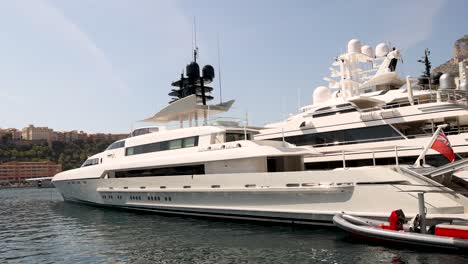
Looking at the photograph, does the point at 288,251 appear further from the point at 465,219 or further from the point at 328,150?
the point at 328,150

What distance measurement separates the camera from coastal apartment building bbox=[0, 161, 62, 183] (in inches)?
4894

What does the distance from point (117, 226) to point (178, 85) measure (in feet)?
33.3

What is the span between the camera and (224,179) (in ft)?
50.9

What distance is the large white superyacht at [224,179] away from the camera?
12148 mm

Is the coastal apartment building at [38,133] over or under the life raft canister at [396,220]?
over

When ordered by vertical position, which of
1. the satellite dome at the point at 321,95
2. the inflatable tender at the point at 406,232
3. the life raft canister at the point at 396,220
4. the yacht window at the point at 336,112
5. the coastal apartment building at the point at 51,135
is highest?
the coastal apartment building at the point at 51,135

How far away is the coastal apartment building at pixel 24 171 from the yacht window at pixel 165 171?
11704 centimetres

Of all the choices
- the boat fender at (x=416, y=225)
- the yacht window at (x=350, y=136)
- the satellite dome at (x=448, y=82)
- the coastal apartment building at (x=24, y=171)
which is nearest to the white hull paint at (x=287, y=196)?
the boat fender at (x=416, y=225)

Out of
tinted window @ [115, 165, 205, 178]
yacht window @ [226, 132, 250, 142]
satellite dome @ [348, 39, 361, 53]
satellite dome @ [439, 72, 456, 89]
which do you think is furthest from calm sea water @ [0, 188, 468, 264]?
satellite dome @ [348, 39, 361, 53]

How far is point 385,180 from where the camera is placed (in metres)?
12.1

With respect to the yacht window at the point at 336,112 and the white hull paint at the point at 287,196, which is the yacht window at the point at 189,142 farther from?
the yacht window at the point at 336,112

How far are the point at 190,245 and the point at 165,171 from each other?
7.17 metres

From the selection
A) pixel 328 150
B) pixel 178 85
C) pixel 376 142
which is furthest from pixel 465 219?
pixel 178 85

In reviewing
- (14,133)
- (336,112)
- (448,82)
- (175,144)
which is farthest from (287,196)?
(14,133)
